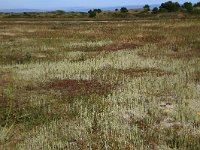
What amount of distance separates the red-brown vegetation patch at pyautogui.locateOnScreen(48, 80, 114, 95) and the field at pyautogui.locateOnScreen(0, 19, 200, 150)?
4cm

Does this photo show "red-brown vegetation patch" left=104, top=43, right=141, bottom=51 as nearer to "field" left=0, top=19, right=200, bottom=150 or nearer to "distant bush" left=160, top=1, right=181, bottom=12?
"field" left=0, top=19, right=200, bottom=150

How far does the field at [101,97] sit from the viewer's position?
11.6 m

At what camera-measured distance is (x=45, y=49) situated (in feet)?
102

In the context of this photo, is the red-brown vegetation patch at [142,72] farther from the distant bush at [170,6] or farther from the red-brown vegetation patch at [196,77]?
the distant bush at [170,6]

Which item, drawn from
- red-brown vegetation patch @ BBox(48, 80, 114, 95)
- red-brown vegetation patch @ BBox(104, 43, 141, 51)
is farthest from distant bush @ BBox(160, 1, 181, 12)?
red-brown vegetation patch @ BBox(48, 80, 114, 95)

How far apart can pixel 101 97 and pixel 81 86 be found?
78.9 inches

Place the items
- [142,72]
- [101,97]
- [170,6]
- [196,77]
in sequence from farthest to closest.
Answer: [170,6], [142,72], [196,77], [101,97]

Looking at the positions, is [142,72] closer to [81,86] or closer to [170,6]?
[81,86]

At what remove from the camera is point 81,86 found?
1806cm

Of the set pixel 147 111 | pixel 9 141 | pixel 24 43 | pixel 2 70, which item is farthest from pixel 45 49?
pixel 9 141

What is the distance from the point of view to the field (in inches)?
458

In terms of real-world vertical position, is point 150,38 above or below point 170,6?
below

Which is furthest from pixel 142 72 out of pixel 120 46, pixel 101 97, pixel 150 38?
pixel 150 38

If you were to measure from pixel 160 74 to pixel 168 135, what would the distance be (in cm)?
898
